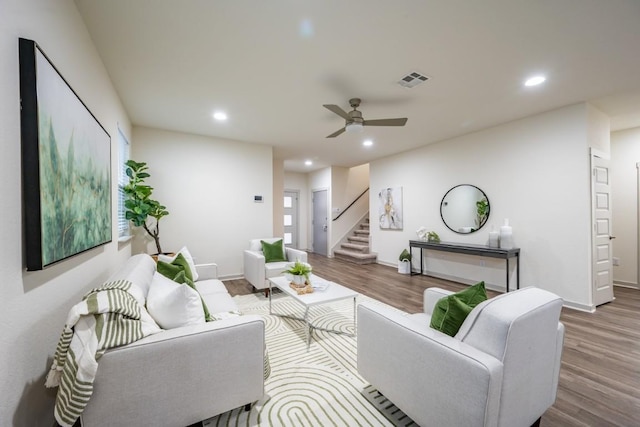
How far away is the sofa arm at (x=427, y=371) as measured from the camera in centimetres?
109

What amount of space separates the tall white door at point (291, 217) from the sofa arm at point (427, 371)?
22.3 ft

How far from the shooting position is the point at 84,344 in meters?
1.10

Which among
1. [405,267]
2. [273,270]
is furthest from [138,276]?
[405,267]

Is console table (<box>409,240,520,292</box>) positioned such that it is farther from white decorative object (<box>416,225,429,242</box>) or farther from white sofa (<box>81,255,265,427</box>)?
white sofa (<box>81,255,265,427</box>)

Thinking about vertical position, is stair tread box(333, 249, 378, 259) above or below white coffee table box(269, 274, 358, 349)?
below

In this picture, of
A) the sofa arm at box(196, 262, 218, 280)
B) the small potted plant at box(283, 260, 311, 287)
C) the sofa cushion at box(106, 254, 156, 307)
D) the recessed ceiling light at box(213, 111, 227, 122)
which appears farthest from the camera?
the recessed ceiling light at box(213, 111, 227, 122)

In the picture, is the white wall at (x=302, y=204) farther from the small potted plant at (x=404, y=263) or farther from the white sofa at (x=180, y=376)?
the white sofa at (x=180, y=376)

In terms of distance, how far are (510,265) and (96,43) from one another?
5.58m

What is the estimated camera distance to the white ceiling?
71.7 inches

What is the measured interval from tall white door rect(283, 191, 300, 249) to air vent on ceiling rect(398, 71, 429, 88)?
6.02 m

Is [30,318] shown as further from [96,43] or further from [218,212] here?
[218,212]

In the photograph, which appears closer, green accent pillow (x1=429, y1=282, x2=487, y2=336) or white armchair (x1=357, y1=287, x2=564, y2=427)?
white armchair (x1=357, y1=287, x2=564, y2=427)

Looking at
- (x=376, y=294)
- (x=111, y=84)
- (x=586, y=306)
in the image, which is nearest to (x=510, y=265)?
(x=586, y=306)

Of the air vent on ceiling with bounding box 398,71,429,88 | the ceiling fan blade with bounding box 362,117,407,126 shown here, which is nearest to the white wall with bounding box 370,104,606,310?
the ceiling fan blade with bounding box 362,117,407,126
